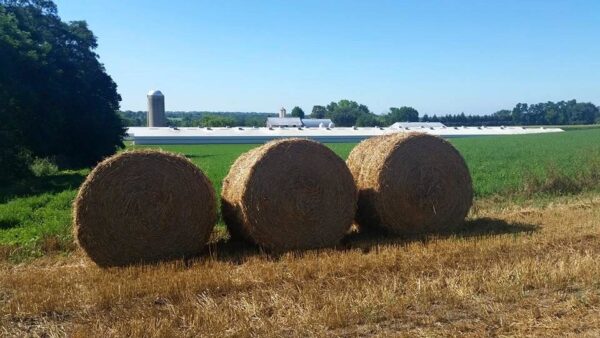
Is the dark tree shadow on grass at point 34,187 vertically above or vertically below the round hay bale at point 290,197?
below

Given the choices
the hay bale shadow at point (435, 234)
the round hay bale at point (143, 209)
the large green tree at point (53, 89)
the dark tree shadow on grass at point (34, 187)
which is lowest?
the dark tree shadow on grass at point (34, 187)

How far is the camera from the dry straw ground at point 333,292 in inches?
188

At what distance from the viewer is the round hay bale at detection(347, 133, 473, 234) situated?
29.8 feet

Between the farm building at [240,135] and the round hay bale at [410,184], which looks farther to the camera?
the farm building at [240,135]

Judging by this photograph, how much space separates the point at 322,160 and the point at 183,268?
268 centimetres

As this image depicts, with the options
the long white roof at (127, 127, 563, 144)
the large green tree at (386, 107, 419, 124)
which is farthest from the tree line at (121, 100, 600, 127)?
the long white roof at (127, 127, 563, 144)

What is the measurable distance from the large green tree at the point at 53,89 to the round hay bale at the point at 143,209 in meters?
14.1

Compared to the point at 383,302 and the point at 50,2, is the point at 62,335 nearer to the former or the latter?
the point at 383,302

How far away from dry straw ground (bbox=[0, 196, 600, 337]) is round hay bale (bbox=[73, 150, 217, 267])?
1.30 feet

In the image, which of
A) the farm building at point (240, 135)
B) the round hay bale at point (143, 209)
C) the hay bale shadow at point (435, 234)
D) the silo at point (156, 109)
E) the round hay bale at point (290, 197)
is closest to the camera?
the round hay bale at point (143, 209)

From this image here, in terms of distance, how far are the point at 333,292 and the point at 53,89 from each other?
21508 millimetres

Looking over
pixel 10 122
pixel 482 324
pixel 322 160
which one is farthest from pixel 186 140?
pixel 482 324

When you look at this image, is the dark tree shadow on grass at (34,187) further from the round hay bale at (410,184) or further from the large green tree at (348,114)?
the large green tree at (348,114)

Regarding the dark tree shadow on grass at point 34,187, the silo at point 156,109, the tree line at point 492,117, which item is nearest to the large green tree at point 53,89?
Answer: the dark tree shadow on grass at point 34,187
